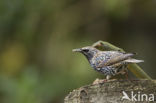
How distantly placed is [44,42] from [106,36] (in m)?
1.14

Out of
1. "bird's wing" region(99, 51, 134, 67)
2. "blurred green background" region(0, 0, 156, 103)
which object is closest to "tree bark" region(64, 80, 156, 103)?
"bird's wing" region(99, 51, 134, 67)

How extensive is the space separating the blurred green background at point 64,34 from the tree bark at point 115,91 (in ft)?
16.1

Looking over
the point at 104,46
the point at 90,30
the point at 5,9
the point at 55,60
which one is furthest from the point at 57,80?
the point at 104,46

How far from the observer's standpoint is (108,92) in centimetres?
411

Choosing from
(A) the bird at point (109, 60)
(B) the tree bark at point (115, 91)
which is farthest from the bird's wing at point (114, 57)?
(B) the tree bark at point (115, 91)

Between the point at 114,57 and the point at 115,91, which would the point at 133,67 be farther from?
the point at 115,91

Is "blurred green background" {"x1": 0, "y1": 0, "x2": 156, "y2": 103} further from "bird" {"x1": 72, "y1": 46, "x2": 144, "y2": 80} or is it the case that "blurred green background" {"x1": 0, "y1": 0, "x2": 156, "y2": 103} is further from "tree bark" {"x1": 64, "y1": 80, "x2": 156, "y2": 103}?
"tree bark" {"x1": 64, "y1": 80, "x2": 156, "y2": 103}

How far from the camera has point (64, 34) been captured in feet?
33.1

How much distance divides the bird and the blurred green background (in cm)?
448

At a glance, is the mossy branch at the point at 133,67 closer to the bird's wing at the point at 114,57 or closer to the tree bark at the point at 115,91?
the bird's wing at the point at 114,57

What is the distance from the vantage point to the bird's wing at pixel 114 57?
14.2 ft

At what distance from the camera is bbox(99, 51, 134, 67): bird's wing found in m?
4.33

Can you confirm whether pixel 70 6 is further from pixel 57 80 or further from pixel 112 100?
pixel 112 100

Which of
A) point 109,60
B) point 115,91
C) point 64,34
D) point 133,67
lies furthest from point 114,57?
point 64,34
